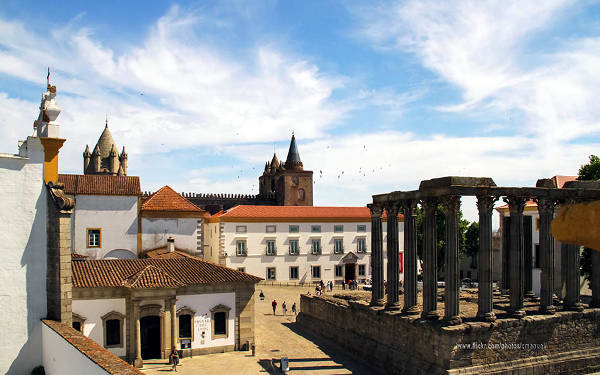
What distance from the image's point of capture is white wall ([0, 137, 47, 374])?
13062mm

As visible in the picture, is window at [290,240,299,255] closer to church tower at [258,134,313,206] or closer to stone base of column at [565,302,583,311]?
church tower at [258,134,313,206]

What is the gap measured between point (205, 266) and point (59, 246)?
14210 millimetres

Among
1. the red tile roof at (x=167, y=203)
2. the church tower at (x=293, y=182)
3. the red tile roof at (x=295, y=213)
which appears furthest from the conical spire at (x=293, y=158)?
the red tile roof at (x=167, y=203)

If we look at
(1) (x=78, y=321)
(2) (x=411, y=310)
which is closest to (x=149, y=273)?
(1) (x=78, y=321)

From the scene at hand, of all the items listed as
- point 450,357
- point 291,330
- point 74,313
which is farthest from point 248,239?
point 450,357

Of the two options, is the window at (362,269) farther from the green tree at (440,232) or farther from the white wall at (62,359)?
the white wall at (62,359)

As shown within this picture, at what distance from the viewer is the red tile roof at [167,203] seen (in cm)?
3641

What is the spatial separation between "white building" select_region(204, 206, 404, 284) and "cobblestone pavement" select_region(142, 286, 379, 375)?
19.0 meters

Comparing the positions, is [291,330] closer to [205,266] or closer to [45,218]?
[205,266]

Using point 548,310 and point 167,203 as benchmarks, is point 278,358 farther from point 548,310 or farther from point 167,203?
point 167,203

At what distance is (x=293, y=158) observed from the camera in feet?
261

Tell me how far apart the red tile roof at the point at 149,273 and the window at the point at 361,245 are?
1194 inches

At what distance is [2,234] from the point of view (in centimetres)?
1298

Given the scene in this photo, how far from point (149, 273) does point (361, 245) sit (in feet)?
113
